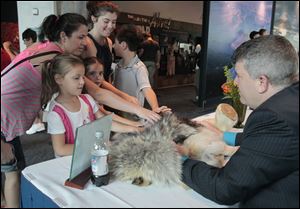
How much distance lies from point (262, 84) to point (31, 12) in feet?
13.3

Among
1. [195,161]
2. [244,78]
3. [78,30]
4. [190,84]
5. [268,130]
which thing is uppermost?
[78,30]

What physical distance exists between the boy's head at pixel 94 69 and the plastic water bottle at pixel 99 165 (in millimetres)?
963

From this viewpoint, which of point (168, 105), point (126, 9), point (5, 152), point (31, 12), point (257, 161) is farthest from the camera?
point (126, 9)

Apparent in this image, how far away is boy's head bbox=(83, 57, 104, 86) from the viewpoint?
193 cm

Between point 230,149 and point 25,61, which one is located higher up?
point 25,61

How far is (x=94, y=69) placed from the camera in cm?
194

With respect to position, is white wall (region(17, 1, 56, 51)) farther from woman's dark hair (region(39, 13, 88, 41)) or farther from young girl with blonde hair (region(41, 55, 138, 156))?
young girl with blonde hair (region(41, 55, 138, 156))

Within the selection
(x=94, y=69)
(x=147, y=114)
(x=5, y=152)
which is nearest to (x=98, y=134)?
(x=147, y=114)

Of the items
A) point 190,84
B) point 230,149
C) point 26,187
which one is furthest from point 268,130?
point 190,84

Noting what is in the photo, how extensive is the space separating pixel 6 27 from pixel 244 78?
16.5 ft

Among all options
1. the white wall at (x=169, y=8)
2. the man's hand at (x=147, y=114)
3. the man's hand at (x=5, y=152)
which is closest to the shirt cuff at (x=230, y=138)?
the man's hand at (x=147, y=114)

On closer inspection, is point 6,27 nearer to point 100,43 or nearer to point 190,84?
point 100,43

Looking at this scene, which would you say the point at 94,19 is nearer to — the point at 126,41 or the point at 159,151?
the point at 126,41

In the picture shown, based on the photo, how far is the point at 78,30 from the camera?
1617mm
